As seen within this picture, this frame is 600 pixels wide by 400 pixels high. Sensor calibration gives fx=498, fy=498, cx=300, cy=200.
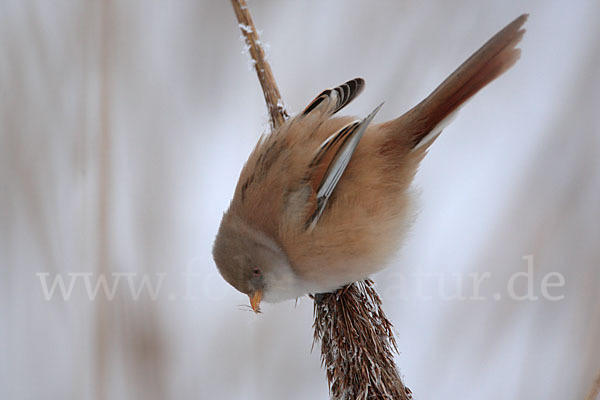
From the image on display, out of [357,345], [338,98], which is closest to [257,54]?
[338,98]

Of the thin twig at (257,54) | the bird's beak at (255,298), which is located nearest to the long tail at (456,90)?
the thin twig at (257,54)

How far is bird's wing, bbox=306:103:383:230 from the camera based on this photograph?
75 cm

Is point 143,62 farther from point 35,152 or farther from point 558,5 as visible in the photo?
point 558,5

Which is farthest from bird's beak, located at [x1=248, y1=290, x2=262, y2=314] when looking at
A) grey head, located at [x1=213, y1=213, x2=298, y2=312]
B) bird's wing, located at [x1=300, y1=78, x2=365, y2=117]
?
bird's wing, located at [x1=300, y1=78, x2=365, y2=117]

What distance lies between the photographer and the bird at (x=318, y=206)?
78 centimetres

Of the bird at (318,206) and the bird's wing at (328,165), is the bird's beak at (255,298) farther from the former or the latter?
the bird's wing at (328,165)

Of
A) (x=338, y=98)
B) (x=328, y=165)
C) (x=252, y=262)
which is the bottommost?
(x=252, y=262)

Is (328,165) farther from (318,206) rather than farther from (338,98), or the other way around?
(338,98)

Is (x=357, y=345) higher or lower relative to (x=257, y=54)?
lower

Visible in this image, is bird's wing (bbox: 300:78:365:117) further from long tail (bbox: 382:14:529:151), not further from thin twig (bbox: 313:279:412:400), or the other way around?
thin twig (bbox: 313:279:412:400)

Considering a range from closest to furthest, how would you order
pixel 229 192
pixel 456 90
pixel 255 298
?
pixel 456 90
pixel 255 298
pixel 229 192

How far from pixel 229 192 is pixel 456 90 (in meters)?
0.44

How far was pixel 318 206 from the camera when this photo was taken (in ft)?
2.58

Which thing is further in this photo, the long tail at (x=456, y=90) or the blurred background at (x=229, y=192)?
the blurred background at (x=229, y=192)
